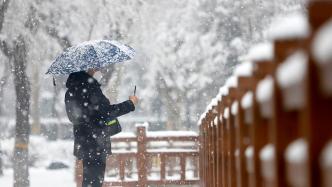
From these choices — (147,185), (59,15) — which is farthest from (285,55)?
(59,15)

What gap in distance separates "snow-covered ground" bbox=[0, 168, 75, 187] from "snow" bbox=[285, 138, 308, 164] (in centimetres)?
1728

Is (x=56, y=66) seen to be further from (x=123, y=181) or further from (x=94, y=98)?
(x=123, y=181)

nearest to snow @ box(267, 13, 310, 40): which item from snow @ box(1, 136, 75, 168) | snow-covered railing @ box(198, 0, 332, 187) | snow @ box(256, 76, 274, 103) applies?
snow-covered railing @ box(198, 0, 332, 187)

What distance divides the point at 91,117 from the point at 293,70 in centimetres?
514

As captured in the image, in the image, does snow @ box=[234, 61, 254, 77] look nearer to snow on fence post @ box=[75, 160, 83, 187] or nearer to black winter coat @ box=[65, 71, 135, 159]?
black winter coat @ box=[65, 71, 135, 159]

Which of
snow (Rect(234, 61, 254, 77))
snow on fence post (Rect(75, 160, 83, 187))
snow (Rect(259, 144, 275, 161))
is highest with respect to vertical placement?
snow on fence post (Rect(75, 160, 83, 187))

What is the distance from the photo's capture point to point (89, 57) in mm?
7488

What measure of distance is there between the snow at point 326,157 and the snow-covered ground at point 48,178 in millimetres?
17621

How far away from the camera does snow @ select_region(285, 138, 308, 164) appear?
126 centimetres

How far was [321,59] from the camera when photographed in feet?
3.63

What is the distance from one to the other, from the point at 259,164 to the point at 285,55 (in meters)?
0.77

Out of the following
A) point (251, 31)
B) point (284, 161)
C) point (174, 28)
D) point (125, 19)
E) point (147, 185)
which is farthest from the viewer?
point (174, 28)

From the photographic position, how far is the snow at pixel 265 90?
1702 mm

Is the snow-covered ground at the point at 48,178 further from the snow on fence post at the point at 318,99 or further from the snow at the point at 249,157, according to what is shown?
the snow on fence post at the point at 318,99
